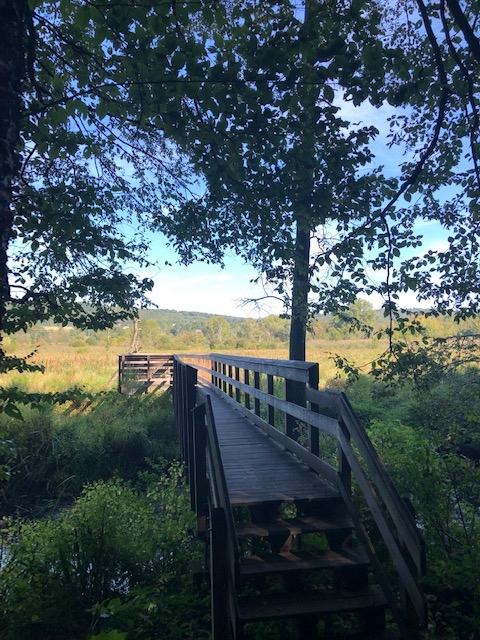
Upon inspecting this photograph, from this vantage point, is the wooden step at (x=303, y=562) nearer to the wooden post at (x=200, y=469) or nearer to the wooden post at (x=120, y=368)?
the wooden post at (x=200, y=469)

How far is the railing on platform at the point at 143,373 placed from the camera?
2072cm

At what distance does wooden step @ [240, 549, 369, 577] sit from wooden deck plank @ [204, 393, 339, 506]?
0.42 m

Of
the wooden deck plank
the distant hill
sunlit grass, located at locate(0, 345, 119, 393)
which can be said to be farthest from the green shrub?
the distant hill

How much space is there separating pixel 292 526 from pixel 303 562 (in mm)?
295

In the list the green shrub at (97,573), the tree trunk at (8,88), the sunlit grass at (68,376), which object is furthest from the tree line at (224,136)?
the sunlit grass at (68,376)

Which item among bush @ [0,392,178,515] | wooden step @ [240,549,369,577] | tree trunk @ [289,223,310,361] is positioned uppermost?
tree trunk @ [289,223,310,361]

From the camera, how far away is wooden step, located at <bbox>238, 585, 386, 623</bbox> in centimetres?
308

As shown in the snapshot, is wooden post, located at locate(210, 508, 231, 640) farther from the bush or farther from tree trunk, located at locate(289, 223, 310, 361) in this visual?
the bush

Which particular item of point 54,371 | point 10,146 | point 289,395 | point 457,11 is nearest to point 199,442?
point 289,395

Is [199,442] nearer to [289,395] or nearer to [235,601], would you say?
[289,395]

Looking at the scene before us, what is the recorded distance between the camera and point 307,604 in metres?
3.21

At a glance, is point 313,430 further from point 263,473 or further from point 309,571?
point 309,571

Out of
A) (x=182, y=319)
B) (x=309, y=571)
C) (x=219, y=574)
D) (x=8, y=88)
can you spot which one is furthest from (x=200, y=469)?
(x=182, y=319)

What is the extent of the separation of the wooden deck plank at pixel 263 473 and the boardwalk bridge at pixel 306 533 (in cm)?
1
